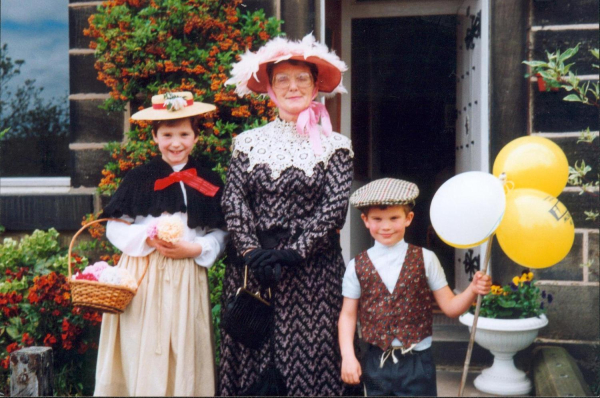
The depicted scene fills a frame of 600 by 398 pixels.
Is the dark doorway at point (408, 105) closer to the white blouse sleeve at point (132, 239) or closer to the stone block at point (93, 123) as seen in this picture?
the stone block at point (93, 123)

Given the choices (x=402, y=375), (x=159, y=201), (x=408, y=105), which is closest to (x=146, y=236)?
(x=159, y=201)

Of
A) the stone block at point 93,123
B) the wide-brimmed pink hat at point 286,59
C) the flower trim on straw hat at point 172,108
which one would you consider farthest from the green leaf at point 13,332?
the wide-brimmed pink hat at point 286,59

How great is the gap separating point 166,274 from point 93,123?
2337 millimetres

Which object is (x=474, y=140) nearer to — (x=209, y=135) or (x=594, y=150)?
(x=594, y=150)

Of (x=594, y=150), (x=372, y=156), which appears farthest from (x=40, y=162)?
(x=594, y=150)

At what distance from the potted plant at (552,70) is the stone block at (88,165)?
309cm

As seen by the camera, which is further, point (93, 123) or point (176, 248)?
point (93, 123)

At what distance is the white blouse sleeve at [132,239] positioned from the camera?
345cm

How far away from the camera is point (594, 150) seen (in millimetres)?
5066

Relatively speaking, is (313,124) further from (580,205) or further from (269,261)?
(580,205)

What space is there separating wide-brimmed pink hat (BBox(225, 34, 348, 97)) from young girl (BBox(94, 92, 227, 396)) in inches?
11.5

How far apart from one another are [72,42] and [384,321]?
354 cm

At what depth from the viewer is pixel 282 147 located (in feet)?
11.3

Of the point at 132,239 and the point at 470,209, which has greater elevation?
the point at 470,209
